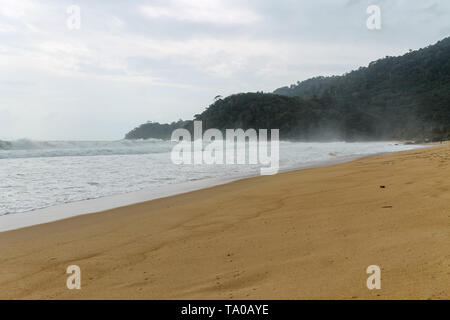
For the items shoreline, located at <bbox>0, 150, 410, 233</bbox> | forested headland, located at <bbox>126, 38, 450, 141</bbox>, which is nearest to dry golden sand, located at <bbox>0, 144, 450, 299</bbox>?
shoreline, located at <bbox>0, 150, 410, 233</bbox>

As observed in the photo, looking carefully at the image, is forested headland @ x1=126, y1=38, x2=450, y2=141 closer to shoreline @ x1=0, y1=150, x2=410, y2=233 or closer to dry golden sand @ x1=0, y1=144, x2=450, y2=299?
shoreline @ x1=0, y1=150, x2=410, y2=233

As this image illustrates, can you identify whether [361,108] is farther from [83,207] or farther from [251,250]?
[251,250]

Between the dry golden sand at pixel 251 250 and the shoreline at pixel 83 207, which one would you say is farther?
the shoreline at pixel 83 207

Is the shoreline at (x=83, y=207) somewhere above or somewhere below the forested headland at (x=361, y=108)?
below

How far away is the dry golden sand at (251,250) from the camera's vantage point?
230 centimetres

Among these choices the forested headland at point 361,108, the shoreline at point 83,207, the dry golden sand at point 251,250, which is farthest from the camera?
the forested headland at point 361,108

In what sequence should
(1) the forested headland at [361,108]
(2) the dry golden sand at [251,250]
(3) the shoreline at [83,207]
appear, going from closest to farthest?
1. (2) the dry golden sand at [251,250]
2. (3) the shoreline at [83,207]
3. (1) the forested headland at [361,108]

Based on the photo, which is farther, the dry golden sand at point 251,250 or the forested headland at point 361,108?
the forested headland at point 361,108

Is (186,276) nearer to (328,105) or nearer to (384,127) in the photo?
(384,127)

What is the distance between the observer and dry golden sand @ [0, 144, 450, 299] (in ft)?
7.54

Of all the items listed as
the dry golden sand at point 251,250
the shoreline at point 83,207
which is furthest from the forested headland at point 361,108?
the dry golden sand at point 251,250

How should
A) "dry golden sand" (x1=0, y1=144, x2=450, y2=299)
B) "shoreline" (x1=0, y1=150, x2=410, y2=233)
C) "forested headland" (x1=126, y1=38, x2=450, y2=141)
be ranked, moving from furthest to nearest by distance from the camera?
"forested headland" (x1=126, y1=38, x2=450, y2=141) → "shoreline" (x1=0, y1=150, x2=410, y2=233) → "dry golden sand" (x1=0, y1=144, x2=450, y2=299)

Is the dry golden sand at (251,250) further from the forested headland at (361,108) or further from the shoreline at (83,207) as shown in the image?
the forested headland at (361,108)

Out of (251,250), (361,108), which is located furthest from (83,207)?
(361,108)
